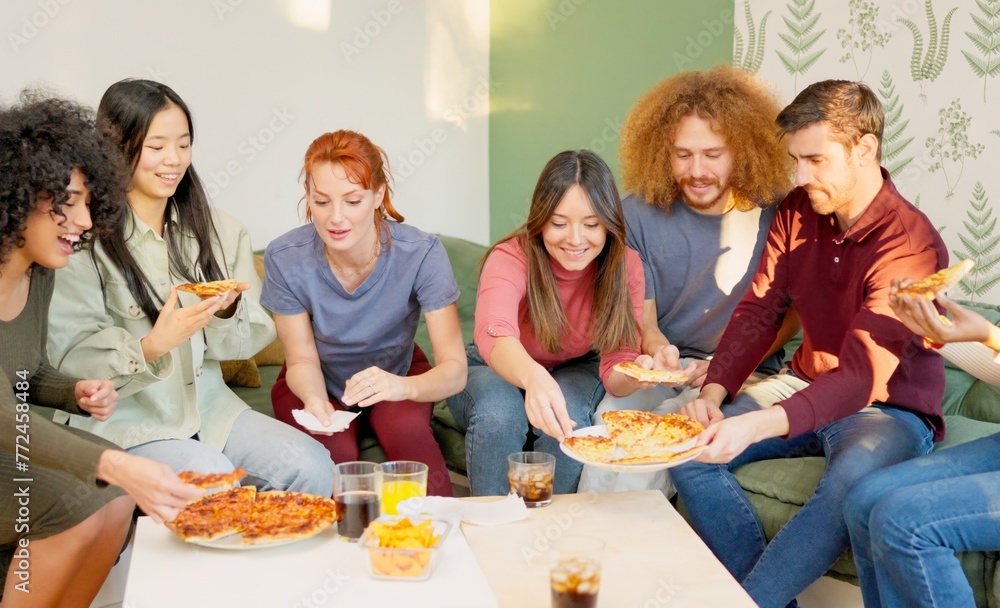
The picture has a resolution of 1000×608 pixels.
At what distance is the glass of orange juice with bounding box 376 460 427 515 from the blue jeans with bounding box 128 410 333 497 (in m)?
0.52

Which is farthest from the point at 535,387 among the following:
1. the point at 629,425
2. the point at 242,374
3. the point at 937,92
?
the point at 937,92

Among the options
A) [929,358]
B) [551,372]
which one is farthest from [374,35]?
[929,358]

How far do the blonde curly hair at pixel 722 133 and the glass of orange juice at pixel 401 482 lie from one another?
134cm

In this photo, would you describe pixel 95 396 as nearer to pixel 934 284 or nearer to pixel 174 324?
pixel 174 324

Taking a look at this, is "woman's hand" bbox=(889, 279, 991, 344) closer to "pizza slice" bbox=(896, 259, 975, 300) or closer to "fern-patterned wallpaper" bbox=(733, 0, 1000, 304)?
"pizza slice" bbox=(896, 259, 975, 300)

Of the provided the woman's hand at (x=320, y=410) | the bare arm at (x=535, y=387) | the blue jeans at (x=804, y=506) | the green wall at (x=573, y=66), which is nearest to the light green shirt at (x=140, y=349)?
the woman's hand at (x=320, y=410)

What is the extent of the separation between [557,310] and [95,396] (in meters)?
1.11

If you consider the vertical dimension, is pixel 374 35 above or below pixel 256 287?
above

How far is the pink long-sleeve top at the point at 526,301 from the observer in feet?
7.77

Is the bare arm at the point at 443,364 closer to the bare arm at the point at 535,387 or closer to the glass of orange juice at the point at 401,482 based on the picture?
the bare arm at the point at 535,387

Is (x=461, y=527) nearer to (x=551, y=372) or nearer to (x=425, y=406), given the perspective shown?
(x=425, y=406)

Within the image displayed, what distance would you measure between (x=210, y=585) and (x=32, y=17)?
2525mm

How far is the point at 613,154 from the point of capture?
12.5 feet

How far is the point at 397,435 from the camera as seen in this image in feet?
7.88
